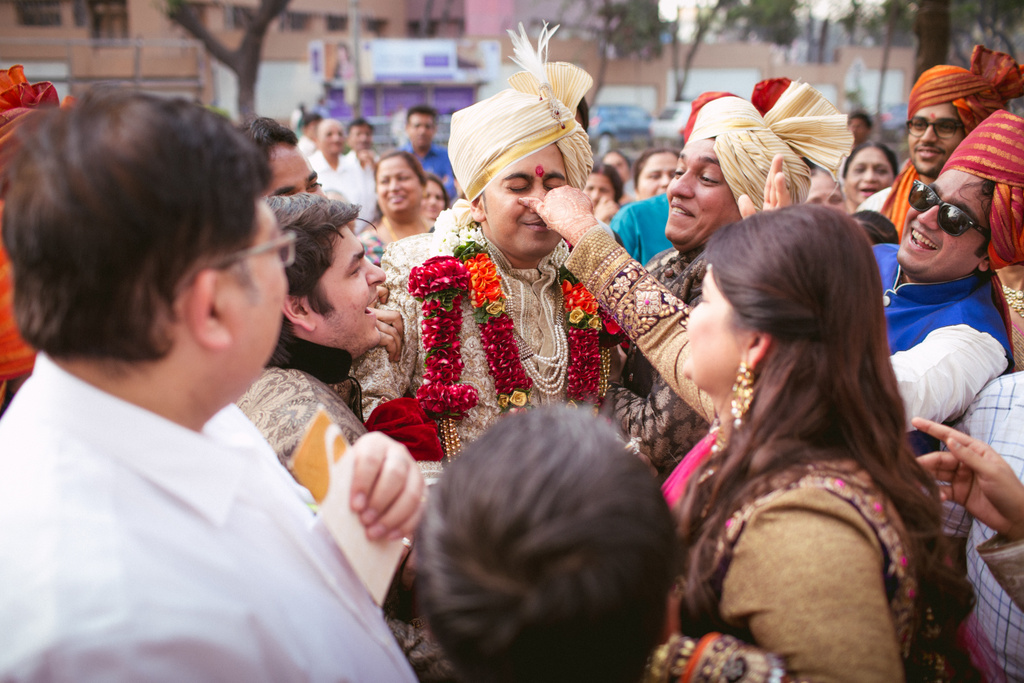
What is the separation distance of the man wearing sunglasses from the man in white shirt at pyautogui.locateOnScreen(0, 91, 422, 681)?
2.03m

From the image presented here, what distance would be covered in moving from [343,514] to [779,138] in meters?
2.58

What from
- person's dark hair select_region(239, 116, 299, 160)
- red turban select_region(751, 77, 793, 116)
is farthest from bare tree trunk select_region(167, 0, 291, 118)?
red turban select_region(751, 77, 793, 116)

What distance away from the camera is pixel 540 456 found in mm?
939

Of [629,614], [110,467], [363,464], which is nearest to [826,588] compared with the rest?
[629,614]

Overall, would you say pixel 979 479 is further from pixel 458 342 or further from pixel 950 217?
pixel 458 342

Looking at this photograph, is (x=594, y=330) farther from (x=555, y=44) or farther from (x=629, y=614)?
(x=555, y=44)

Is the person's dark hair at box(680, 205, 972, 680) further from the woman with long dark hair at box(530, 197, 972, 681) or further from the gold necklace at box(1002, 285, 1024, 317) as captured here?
the gold necklace at box(1002, 285, 1024, 317)

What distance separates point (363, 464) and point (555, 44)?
31.6m

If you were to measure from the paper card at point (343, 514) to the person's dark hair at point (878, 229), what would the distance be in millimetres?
3168

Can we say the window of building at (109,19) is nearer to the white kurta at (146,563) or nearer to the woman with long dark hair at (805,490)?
the white kurta at (146,563)

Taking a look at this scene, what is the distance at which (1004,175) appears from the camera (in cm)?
239

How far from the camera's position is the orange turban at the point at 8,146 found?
1918 mm

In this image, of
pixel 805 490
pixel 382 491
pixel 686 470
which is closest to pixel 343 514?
pixel 382 491

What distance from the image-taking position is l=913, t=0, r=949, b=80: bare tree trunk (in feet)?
23.2
